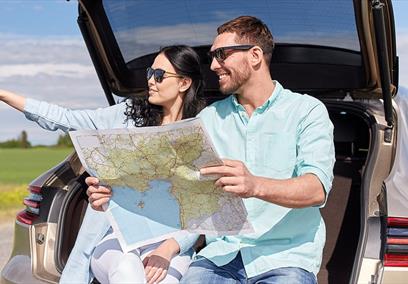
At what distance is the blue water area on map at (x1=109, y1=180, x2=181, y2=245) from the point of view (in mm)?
2986

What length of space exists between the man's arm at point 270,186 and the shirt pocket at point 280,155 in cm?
22

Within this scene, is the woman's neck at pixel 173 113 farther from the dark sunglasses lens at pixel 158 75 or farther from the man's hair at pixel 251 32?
the man's hair at pixel 251 32

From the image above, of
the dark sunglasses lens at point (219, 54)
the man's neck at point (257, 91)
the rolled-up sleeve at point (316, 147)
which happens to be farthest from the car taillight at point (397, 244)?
the dark sunglasses lens at point (219, 54)

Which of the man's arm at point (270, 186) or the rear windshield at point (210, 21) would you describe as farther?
the rear windshield at point (210, 21)

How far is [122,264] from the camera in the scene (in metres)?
3.19

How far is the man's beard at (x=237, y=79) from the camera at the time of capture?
3.15 meters

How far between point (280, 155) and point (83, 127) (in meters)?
1.08

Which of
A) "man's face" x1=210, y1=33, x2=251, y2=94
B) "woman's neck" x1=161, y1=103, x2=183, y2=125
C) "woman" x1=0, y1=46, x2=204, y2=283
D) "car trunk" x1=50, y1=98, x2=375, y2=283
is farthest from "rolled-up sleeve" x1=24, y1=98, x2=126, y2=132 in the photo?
"man's face" x1=210, y1=33, x2=251, y2=94

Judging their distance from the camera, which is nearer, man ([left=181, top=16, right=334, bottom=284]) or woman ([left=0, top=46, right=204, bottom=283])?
man ([left=181, top=16, right=334, bottom=284])

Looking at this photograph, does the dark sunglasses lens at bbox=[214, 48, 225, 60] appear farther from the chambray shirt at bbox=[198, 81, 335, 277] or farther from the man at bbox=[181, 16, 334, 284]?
the chambray shirt at bbox=[198, 81, 335, 277]

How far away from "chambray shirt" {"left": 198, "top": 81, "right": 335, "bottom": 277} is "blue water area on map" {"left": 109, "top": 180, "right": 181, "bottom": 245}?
0.26 meters

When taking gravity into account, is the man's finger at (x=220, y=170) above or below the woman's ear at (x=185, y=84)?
below

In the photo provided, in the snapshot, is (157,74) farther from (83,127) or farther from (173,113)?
(83,127)

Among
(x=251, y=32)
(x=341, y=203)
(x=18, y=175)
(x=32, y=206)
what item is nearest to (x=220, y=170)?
(x=251, y=32)
